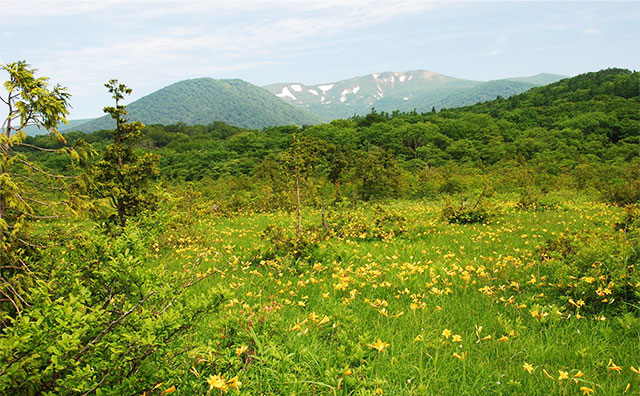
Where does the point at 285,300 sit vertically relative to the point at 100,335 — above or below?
below

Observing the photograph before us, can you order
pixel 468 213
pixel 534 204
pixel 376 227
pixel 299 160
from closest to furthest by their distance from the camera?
pixel 299 160
pixel 376 227
pixel 468 213
pixel 534 204

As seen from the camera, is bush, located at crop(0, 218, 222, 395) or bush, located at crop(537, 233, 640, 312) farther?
bush, located at crop(537, 233, 640, 312)

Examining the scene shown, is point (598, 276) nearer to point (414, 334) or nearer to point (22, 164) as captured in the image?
point (414, 334)

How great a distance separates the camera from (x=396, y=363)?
2.59 metres

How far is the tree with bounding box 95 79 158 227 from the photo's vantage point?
6.58 meters

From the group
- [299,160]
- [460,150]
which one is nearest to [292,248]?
[299,160]

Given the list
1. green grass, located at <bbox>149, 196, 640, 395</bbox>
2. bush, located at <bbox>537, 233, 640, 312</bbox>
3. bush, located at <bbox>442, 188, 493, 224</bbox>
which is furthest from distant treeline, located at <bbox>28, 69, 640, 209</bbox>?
bush, located at <bbox>537, 233, 640, 312</bbox>

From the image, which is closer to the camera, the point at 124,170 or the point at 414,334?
the point at 414,334

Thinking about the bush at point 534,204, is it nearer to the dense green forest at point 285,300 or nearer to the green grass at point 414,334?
the dense green forest at point 285,300

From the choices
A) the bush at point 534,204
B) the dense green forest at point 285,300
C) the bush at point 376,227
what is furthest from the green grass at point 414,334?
the bush at point 534,204

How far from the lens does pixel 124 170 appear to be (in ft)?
21.6

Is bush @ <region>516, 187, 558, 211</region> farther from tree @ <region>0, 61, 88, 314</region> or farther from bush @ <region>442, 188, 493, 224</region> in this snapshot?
tree @ <region>0, 61, 88, 314</region>

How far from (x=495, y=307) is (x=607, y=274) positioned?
4.11 ft

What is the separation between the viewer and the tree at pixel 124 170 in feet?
21.6
